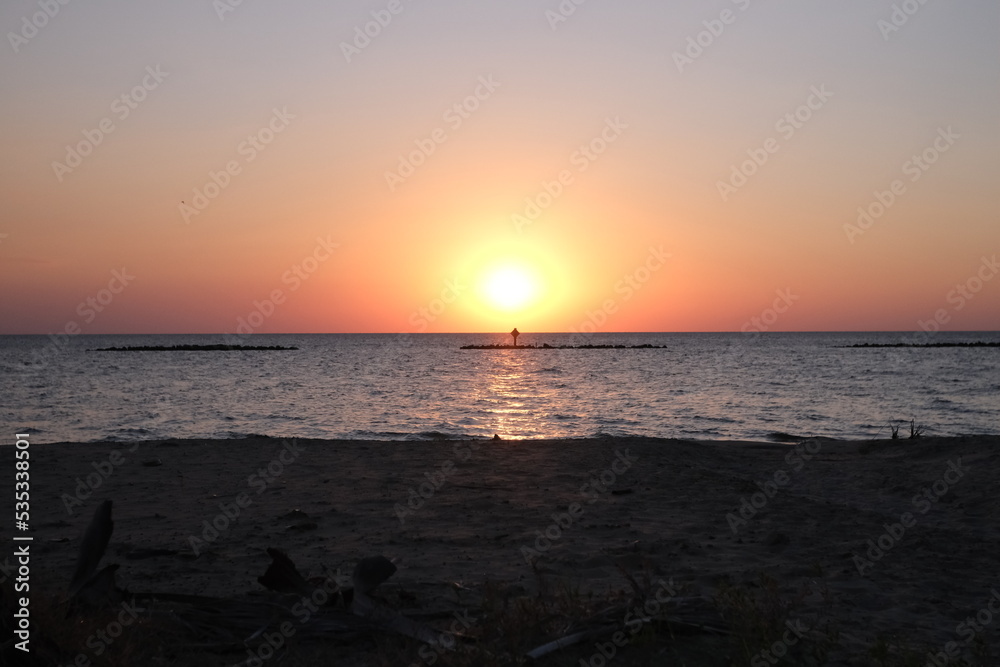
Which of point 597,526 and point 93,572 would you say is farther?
point 597,526

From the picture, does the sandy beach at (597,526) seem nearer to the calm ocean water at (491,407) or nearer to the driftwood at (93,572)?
the driftwood at (93,572)

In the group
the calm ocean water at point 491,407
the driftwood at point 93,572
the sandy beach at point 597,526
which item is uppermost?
the calm ocean water at point 491,407

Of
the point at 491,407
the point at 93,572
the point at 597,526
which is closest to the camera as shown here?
the point at 93,572

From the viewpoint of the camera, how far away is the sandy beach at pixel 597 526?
5.86 m

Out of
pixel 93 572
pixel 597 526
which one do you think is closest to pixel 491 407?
pixel 597 526

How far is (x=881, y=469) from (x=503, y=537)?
830 centimetres

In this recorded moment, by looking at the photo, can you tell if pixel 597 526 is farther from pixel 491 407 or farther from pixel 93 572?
pixel 491 407

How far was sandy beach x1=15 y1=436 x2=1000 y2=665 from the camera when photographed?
5.86 metres

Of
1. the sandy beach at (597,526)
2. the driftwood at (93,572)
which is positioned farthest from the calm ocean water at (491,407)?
the driftwood at (93,572)

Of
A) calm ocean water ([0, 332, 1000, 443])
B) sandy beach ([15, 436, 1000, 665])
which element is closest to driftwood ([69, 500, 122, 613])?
sandy beach ([15, 436, 1000, 665])

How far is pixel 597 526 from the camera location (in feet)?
29.6

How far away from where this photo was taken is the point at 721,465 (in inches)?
563

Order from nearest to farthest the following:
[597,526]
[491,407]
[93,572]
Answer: [93,572] < [597,526] < [491,407]

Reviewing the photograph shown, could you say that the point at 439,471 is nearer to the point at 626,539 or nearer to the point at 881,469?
the point at 626,539
